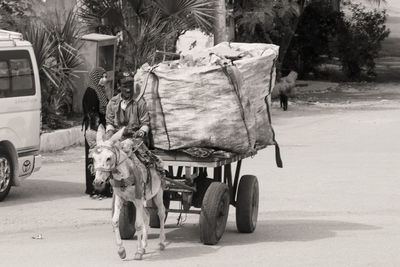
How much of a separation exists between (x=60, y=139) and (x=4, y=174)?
19.0 ft

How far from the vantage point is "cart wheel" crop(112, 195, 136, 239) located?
1179 centimetres

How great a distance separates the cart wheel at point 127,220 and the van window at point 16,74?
13.3 ft

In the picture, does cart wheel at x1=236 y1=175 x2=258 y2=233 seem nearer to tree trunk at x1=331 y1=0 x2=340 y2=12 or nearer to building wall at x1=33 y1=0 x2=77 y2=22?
building wall at x1=33 y1=0 x2=77 y2=22

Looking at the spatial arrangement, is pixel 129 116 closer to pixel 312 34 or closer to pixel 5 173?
pixel 5 173

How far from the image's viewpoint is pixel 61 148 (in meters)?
21.2

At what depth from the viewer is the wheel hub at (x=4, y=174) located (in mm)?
15289

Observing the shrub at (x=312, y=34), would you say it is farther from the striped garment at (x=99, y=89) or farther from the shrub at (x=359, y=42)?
the striped garment at (x=99, y=89)

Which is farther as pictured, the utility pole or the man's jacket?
the utility pole

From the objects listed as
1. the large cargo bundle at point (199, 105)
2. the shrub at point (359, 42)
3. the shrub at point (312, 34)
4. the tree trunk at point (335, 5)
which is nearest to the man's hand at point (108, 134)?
the large cargo bundle at point (199, 105)

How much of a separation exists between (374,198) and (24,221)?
489 centimetres

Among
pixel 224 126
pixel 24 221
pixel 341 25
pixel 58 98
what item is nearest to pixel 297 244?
pixel 224 126

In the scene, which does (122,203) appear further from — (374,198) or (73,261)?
(374,198)

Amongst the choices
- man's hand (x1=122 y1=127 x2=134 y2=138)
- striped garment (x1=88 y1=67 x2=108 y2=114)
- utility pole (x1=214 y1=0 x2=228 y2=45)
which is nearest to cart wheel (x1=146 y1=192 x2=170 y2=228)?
man's hand (x1=122 y1=127 x2=134 y2=138)

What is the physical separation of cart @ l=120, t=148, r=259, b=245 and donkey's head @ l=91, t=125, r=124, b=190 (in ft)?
3.92
